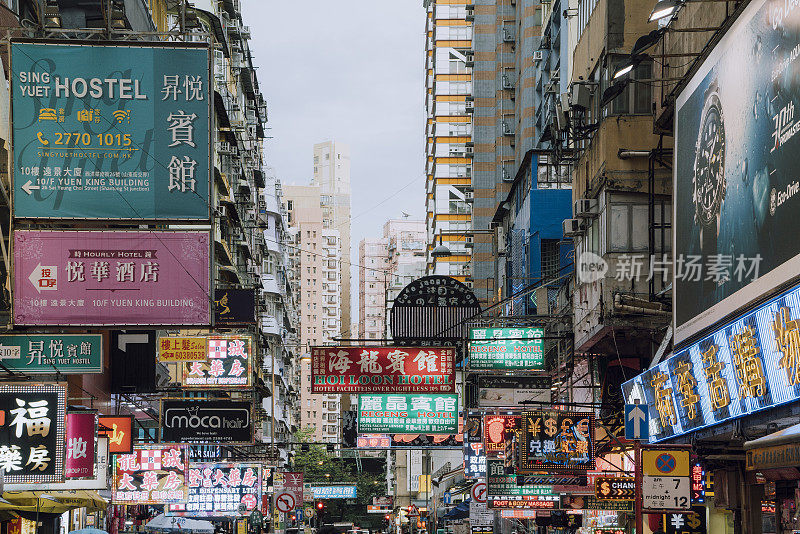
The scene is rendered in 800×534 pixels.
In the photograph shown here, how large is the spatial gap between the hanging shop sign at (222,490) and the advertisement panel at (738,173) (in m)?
15.0

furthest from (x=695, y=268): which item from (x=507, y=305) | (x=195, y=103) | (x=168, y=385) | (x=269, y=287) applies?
(x=269, y=287)

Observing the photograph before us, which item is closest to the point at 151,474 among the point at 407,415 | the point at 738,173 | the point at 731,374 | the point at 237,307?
the point at 407,415

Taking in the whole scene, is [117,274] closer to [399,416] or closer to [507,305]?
Result: [399,416]

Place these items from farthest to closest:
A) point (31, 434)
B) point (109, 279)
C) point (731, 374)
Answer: point (109, 279)
point (31, 434)
point (731, 374)

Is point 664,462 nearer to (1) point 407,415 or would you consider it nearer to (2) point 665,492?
(2) point 665,492

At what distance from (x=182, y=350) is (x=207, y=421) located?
2766 millimetres

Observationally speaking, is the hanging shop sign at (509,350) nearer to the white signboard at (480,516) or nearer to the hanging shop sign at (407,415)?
the hanging shop sign at (407,415)

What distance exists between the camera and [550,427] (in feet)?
75.7

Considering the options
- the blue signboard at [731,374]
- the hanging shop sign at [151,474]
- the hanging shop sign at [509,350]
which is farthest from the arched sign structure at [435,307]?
the blue signboard at [731,374]

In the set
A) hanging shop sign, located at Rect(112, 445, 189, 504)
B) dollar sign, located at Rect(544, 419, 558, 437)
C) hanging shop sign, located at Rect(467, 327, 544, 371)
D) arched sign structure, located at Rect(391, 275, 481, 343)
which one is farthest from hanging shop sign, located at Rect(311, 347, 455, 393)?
arched sign structure, located at Rect(391, 275, 481, 343)

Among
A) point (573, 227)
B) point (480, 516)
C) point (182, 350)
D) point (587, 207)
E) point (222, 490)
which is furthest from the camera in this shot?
point (480, 516)

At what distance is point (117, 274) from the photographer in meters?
15.9

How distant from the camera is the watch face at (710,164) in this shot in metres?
15.4

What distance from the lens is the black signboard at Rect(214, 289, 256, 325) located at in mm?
31438
